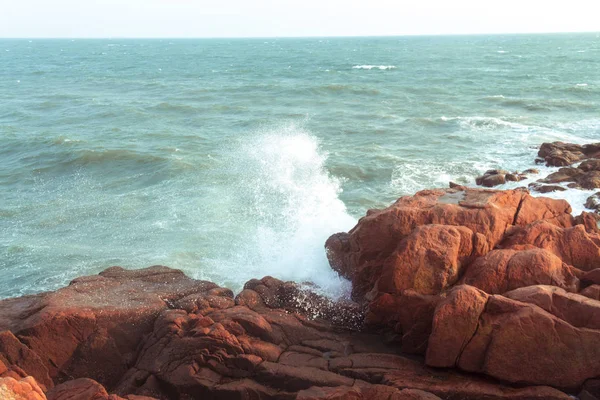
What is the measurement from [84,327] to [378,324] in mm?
6297

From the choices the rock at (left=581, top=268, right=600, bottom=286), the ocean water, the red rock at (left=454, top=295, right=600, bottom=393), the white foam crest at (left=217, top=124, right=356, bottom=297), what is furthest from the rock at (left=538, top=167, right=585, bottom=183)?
the red rock at (left=454, top=295, right=600, bottom=393)

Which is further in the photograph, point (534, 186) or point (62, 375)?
point (534, 186)

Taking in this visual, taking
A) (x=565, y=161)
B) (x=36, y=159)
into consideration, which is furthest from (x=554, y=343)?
(x=36, y=159)

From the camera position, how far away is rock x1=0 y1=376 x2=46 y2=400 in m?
6.94

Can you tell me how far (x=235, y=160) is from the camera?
2928cm

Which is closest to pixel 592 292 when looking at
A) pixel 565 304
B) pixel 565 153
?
pixel 565 304

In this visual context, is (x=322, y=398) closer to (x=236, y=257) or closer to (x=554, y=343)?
(x=554, y=343)

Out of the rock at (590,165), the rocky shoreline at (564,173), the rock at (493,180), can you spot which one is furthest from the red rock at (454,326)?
the rock at (590,165)

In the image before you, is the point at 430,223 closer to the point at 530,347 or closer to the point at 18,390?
the point at 530,347

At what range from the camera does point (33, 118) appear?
135 ft

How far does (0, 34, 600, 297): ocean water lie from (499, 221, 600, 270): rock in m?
4.52

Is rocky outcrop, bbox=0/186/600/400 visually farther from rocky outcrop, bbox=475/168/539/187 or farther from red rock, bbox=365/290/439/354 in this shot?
rocky outcrop, bbox=475/168/539/187

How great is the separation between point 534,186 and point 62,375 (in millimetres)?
19619

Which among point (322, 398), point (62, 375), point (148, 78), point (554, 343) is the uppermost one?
point (148, 78)
